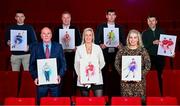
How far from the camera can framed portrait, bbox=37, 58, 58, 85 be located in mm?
6371

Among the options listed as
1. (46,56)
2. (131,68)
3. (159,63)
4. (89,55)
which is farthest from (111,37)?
(46,56)

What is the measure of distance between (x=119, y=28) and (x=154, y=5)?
3854 millimetres

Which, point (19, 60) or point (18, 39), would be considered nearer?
point (18, 39)

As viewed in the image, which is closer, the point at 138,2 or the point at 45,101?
the point at 45,101

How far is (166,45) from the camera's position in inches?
293

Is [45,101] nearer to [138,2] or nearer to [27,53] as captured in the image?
[27,53]

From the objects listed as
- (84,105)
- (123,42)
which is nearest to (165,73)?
(123,42)

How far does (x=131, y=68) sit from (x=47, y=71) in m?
1.30

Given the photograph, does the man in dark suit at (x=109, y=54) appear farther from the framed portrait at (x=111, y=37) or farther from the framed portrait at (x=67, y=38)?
the framed portrait at (x=67, y=38)

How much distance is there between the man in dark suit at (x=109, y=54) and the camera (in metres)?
7.48

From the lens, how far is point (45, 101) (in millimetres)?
6008

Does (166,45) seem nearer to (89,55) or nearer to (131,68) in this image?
(131,68)

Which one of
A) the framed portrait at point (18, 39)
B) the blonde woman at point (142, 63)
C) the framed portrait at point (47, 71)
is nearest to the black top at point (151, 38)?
the blonde woman at point (142, 63)

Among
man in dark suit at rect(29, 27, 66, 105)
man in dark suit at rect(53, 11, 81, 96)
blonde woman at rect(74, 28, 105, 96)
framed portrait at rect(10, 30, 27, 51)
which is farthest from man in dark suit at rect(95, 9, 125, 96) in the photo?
framed portrait at rect(10, 30, 27, 51)
